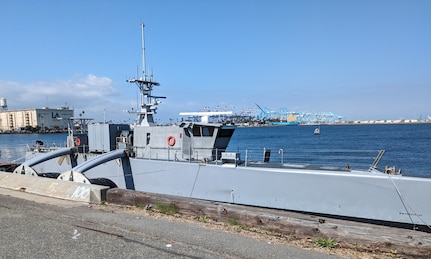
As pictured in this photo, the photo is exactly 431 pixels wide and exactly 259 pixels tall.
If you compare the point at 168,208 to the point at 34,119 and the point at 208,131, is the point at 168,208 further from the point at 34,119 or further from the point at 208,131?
the point at 34,119

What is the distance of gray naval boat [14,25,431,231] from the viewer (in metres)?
11.2

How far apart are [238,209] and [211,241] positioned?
1.35 metres

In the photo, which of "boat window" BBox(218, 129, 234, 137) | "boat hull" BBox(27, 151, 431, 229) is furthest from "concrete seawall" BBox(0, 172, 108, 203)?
"boat window" BBox(218, 129, 234, 137)

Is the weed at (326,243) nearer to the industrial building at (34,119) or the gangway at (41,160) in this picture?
the gangway at (41,160)

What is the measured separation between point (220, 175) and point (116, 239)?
9.11m

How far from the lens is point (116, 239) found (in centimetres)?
571

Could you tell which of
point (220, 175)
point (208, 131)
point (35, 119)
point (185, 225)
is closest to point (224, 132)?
point (208, 131)

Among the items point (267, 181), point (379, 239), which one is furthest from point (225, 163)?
point (379, 239)

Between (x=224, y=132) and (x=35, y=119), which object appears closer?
(x=224, y=132)

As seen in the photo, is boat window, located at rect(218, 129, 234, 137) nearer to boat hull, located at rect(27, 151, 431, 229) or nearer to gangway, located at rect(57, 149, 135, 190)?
boat hull, located at rect(27, 151, 431, 229)

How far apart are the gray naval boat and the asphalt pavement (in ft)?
21.2

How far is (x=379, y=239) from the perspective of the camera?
5.13 m

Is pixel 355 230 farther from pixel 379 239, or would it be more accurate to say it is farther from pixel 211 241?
pixel 211 241

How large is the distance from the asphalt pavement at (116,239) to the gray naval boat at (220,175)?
6.45m
